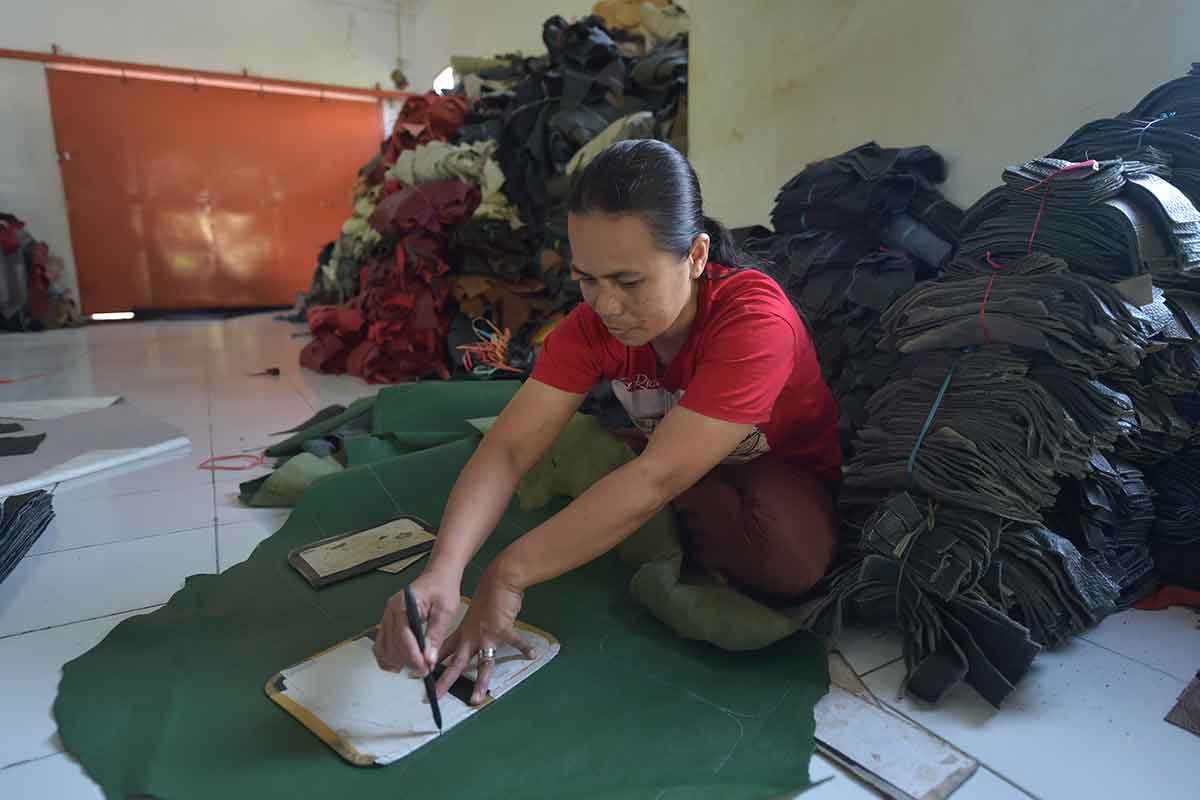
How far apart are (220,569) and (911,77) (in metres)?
2.22

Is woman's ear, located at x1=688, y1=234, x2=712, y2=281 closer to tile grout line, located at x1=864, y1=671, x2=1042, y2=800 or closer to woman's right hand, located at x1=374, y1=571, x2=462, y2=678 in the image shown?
woman's right hand, located at x1=374, y1=571, x2=462, y2=678

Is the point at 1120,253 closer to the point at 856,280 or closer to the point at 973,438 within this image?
the point at 973,438

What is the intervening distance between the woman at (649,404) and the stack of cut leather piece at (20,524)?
1.14 m

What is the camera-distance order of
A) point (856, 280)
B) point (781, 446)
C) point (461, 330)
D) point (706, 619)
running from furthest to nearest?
point (461, 330) → point (856, 280) → point (781, 446) → point (706, 619)

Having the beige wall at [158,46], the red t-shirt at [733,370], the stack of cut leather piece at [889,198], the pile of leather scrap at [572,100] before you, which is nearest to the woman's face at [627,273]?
the red t-shirt at [733,370]

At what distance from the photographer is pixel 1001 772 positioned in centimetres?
101

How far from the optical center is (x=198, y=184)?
25.2 ft

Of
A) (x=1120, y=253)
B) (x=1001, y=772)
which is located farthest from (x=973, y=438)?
(x=1001, y=772)

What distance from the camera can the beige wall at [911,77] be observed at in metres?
1.57

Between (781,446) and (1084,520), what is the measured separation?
576mm

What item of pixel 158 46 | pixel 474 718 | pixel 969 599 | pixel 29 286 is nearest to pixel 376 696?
pixel 474 718

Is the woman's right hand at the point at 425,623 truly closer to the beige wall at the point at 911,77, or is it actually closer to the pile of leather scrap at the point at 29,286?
the beige wall at the point at 911,77

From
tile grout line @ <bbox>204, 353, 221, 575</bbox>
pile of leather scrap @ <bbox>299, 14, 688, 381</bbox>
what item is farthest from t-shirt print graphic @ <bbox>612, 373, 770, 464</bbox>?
pile of leather scrap @ <bbox>299, 14, 688, 381</bbox>

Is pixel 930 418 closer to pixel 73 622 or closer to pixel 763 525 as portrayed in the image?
pixel 763 525
